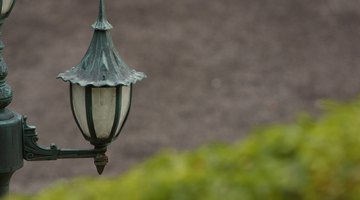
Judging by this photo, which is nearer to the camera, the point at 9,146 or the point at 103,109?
the point at 9,146

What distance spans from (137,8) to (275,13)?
2.29 metres

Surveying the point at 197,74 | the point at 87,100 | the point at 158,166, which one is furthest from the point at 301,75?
the point at 158,166

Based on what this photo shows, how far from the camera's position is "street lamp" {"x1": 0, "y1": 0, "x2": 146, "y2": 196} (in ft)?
17.3

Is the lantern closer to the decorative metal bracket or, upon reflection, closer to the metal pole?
the decorative metal bracket

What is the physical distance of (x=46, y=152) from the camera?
5418 mm

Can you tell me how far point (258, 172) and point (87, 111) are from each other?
9.83ft

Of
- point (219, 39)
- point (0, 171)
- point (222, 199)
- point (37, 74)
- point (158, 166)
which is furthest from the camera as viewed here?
point (219, 39)

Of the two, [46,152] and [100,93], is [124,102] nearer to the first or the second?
[100,93]

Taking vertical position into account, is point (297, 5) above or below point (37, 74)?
above

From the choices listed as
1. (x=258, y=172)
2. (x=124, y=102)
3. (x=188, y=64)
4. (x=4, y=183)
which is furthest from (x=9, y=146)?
(x=188, y=64)

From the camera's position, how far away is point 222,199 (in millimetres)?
2393

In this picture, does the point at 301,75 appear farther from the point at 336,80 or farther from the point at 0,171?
the point at 0,171

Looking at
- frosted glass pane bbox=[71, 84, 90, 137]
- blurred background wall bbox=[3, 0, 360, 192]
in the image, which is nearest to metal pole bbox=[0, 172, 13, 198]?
frosted glass pane bbox=[71, 84, 90, 137]

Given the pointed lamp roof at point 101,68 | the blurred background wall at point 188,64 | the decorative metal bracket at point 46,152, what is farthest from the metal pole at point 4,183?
the blurred background wall at point 188,64
